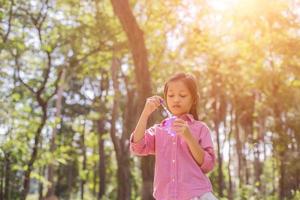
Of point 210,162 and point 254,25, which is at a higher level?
point 254,25

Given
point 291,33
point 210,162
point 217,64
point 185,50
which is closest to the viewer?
point 210,162

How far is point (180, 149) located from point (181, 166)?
0.11m

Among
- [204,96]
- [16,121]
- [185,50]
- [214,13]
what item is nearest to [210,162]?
[214,13]

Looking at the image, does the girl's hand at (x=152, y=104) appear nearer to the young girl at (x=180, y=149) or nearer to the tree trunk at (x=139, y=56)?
the young girl at (x=180, y=149)

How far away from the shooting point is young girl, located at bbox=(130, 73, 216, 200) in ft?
10.6

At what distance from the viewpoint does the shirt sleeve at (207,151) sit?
10.6 feet

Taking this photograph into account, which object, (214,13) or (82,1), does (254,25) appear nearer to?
(214,13)

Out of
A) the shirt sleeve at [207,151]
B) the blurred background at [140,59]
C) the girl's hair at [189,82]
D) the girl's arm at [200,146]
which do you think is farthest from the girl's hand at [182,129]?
the blurred background at [140,59]

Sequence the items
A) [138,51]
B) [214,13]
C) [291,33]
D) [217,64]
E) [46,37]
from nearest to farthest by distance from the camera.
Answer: [138,51], [291,33], [214,13], [46,37], [217,64]

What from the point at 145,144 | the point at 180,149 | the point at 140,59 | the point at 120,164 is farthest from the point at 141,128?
the point at 120,164

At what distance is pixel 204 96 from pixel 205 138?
28.9m

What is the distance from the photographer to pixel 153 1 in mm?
17469

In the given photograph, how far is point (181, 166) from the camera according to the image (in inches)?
129

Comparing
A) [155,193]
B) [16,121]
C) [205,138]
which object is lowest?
[155,193]
